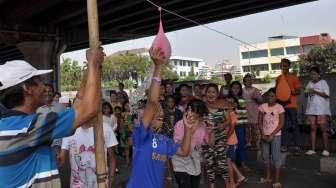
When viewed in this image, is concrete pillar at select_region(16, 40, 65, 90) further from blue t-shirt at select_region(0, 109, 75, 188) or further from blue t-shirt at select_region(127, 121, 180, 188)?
blue t-shirt at select_region(0, 109, 75, 188)

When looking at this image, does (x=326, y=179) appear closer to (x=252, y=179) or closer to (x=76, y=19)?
(x=252, y=179)

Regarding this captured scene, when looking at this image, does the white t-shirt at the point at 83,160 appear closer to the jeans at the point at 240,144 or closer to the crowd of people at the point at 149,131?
the crowd of people at the point at 149,131

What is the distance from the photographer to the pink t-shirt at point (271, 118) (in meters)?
7.75

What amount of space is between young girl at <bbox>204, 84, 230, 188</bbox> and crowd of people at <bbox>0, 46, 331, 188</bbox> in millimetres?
14

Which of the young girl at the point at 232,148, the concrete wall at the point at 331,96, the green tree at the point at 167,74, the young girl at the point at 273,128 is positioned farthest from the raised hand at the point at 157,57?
the concrete wall at the point at 331,96

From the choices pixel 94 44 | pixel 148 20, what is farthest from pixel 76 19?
pixel 94 44

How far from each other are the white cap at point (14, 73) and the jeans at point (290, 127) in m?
7.47

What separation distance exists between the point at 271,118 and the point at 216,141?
115cm

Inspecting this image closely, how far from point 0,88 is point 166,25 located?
20.8m

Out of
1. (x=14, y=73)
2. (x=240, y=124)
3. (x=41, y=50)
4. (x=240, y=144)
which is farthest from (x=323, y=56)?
(x=14, y=73)

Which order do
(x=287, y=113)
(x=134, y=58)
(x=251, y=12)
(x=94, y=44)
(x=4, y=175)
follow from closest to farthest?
(x=4, y=175) < (x=94, y=44) < (x=287, y=113) < (x=251, y=12) < (x=134, y=58)

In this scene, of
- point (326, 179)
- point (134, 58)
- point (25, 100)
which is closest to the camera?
point (25, 100)

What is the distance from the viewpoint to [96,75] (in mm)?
2676

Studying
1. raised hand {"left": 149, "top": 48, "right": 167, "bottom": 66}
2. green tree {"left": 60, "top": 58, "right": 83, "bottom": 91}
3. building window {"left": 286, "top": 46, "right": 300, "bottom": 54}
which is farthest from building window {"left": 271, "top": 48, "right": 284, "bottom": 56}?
raised hand {"left": 149, "top": 48, "right": 167, "bottom": 66}
